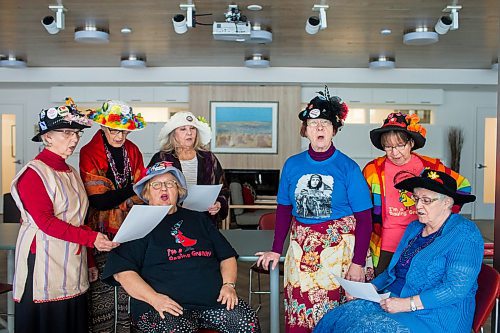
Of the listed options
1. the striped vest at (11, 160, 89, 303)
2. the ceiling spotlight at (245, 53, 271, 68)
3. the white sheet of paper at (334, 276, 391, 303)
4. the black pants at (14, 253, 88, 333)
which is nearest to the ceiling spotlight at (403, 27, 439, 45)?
the ceiling spotlight at (245, 53, 271, 68)

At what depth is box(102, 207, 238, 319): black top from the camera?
278 centimetres

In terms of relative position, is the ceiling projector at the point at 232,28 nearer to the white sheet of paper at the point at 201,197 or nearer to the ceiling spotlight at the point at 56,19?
the ceiling spotlight at the point at 56,19

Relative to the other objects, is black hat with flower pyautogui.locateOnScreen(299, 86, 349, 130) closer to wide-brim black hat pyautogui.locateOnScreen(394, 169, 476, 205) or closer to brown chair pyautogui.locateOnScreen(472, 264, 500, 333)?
wide-brim black hat pyautogui.locateOnScreen(394, 169, 476, 205)

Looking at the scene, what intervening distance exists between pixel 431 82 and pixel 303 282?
25.1 feet

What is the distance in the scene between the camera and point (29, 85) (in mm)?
10758

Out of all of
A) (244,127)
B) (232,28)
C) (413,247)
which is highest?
(232,28)

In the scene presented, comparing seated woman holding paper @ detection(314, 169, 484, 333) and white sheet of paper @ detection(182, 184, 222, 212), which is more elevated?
white sheet of paper @ detection(182, 184, 222, 212)

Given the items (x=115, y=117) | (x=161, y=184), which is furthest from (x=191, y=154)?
(x=161, y=184)

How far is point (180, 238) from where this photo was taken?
114 inches

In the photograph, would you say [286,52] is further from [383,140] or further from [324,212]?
[324,212]

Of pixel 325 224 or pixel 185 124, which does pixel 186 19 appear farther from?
pixel 325 224

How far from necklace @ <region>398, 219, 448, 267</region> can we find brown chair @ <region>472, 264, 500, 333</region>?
0.96 ft

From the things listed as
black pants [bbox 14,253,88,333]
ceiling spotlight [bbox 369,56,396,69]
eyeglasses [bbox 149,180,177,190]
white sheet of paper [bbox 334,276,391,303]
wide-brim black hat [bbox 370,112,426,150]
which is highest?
ceiling spotlight [bbox 369,56,396,69]

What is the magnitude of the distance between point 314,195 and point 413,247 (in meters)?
0.52
